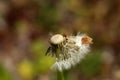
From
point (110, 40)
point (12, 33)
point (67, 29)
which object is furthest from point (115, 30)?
point (12, 33)

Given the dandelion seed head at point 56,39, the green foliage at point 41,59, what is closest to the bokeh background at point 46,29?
the green foliage at point 41,59

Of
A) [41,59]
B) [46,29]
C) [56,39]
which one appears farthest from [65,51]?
[46,29]

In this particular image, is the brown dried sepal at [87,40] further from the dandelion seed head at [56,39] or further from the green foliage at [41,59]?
the green foliage at [41,59]

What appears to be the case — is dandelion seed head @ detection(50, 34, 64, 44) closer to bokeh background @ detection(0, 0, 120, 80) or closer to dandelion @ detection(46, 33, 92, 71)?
dandelion @ detection(46, 33, 92, 71)

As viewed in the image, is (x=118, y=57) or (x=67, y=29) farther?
(x=67, y=29)

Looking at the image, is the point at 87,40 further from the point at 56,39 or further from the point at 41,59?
the point at 41,59

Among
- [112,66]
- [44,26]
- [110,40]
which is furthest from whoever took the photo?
[44,26]

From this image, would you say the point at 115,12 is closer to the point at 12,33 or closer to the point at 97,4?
the point at 97,4
